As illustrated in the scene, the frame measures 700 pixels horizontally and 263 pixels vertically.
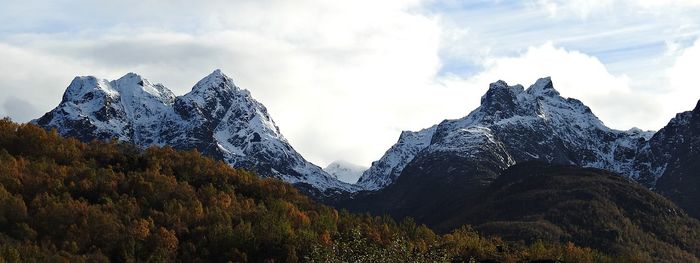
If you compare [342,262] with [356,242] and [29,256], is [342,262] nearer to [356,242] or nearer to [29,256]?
[356,242]

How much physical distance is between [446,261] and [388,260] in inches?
459

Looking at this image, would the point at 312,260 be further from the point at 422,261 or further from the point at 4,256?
the point at 4,256

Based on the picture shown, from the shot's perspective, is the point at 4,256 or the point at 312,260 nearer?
the point at 312,260

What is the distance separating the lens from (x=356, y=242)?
12262 centimetres

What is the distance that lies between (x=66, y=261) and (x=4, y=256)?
13.8 m

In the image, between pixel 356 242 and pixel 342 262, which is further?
pixel 356 242

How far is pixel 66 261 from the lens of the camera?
638 feet

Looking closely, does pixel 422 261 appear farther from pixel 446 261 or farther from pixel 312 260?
pixel 312 260

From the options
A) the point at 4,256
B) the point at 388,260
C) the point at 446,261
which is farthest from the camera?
the point at 4,256

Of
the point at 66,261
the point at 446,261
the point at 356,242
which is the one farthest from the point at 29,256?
the point at 446,261

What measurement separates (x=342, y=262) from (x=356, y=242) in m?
12.7

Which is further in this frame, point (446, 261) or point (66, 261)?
point (66, 261)

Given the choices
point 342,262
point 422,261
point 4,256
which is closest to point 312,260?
point 342,262

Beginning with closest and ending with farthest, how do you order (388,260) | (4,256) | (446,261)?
(388,260)
(446,261)
(4,256)
